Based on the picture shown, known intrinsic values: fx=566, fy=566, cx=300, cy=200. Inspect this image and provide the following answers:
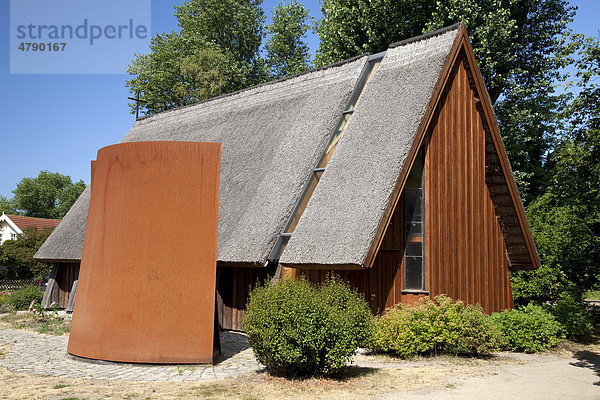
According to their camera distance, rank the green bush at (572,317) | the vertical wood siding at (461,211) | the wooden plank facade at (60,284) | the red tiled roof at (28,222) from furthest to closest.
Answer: the red tiled roof at (28,222) < the wooden plank facade at (60,284) < the green bush at (572,317) < the vertical wood siding at (461,211)

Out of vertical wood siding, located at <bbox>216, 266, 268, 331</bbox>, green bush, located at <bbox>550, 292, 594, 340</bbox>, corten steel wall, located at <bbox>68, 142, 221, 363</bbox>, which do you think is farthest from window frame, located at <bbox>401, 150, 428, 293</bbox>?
corten steel wall, located at <bbox>68, 142, 221, 363</bbox>

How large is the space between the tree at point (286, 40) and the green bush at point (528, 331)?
30.0m

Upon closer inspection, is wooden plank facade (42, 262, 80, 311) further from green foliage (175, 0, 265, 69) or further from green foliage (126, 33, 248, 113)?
green foliage (175, 0, 265, 69)

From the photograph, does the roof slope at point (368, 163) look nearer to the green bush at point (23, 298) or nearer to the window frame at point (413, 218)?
the window frame at point (413, 218)

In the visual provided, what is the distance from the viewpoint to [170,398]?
8430mm

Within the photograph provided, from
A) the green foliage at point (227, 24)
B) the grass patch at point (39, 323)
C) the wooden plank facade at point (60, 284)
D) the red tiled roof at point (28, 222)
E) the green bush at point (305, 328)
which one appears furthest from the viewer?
the red tiled roof at point (28, 222)

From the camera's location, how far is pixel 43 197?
73.8 m

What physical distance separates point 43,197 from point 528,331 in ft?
236

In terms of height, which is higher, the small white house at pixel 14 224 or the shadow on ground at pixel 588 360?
Result: the small white house at pixel 14 224

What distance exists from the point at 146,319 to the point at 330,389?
4075mm

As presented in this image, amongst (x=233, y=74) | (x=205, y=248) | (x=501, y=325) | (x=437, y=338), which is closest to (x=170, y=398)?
(x=205, y=248)

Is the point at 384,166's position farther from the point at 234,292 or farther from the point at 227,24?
the point at 227,24

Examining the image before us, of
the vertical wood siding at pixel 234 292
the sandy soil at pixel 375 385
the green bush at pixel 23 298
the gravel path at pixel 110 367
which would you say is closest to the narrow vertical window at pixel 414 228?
the sandy soil at pixel 375 385

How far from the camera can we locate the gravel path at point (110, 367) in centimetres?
1016
